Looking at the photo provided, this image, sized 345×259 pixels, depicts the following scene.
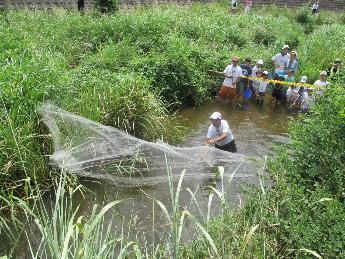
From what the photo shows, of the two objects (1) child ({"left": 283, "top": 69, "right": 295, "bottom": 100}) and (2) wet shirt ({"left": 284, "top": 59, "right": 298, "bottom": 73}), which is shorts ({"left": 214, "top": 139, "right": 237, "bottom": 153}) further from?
(2) wet shirt ({"left": 284, "top": 59, "right": 298, "bottom": 73})

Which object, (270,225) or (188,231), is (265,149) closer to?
(188,231)

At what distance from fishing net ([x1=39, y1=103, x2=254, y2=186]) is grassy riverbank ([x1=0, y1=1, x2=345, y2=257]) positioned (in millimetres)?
374

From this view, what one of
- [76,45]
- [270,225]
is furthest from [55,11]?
[270,225]

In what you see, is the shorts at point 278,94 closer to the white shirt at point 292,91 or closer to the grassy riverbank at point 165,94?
the white shirt at point 292,91

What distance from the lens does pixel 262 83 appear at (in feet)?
43.0

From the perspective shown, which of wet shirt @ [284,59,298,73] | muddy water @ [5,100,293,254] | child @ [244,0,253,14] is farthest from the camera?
child @ [244,0,253,14]

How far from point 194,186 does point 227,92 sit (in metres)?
5.91

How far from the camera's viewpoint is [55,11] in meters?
17.7

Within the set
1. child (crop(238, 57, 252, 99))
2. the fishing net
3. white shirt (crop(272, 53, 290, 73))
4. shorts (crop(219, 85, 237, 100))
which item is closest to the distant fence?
shorts (crop(219, 85, 237, 100))

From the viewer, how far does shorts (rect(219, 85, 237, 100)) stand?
12.9 m

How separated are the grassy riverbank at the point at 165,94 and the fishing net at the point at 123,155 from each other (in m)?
0.37

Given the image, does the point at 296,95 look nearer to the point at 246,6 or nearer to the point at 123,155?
the point at 123,155

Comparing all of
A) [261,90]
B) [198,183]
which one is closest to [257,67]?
[261,90]

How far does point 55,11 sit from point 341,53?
422 inches
